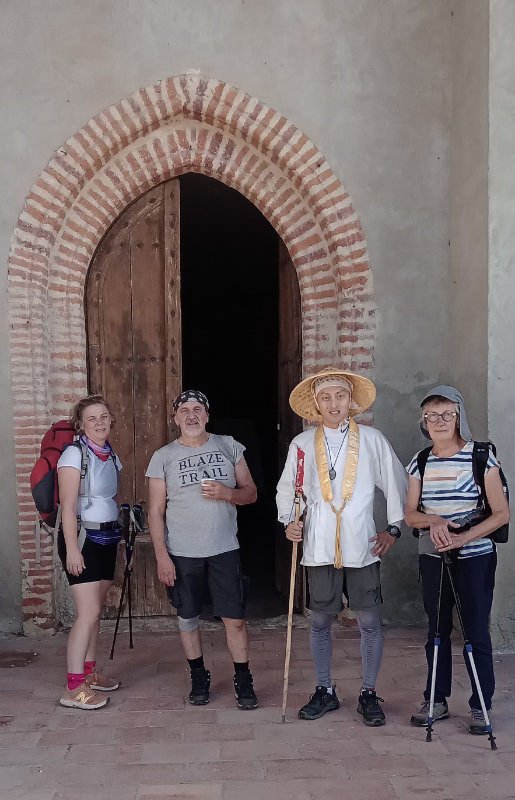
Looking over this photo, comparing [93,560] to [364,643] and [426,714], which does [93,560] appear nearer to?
[364,643]

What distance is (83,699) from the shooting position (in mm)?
4184

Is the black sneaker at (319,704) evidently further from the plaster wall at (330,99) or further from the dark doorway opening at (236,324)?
the dark doorway opening at (236,324)

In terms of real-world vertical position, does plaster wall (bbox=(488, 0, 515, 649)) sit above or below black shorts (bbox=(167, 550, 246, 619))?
above

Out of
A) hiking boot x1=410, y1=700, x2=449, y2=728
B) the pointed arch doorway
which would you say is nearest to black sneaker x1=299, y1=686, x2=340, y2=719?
hiking boot x1=410, y1=700, x2=449, y2=728

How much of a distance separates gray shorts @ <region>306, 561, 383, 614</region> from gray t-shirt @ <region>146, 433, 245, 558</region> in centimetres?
56

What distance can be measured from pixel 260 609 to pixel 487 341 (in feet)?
9.48

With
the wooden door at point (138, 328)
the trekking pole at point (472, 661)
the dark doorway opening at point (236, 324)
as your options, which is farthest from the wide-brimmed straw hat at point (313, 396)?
the dark doorway opening at point (236, 324)

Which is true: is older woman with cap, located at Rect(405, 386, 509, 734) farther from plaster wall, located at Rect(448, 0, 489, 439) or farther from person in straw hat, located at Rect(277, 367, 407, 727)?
plaster wall, located at Rect(448, 0, 489, 439)

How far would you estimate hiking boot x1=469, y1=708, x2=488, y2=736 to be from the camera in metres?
3.77

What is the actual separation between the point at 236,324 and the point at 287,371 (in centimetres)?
711

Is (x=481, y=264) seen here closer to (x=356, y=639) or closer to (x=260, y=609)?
(x=356, y=639)

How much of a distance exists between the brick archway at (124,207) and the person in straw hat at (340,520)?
5.38 ft

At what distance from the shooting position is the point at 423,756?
11.7 feet

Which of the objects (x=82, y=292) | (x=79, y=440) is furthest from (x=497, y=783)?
(x=82, y=292)
